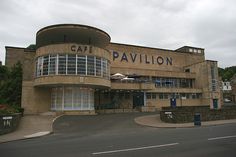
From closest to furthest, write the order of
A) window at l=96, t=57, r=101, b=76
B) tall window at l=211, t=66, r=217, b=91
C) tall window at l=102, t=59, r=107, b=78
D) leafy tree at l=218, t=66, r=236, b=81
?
window at l=96, t=57, r=101, b=76 → tall window at l=102, t=59, r=107, b=78 → tall window at l=211, t=66, r=217, b=91 → leafy tree at l=218, t=66, r=236, b=81

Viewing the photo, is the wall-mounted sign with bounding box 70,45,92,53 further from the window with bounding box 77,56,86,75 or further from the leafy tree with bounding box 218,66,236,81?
the leafy tree with bounding box 218,66,236,81

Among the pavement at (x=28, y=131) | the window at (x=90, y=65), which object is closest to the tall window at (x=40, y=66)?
the window at (x=90, y=65)

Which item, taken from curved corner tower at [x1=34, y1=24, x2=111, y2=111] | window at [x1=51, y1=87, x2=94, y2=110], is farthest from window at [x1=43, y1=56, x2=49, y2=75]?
window at [x1=51, y1=87, x2=94, y2=110]

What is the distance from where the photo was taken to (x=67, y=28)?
100ft

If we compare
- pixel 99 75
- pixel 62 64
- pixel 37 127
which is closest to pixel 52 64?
pixel 62 64

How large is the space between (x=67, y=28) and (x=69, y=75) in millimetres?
6465

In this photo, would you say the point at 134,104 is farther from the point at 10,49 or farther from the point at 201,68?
the point at 10,49

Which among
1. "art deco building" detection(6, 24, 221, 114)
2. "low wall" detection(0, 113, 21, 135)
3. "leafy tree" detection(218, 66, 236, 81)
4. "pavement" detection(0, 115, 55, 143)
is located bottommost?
"pavement" detection(0, 115, 55, 143)

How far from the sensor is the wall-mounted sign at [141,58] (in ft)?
150

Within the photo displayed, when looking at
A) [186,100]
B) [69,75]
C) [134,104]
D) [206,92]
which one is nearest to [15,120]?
[69,75]

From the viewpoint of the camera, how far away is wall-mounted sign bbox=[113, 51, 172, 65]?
150 feet

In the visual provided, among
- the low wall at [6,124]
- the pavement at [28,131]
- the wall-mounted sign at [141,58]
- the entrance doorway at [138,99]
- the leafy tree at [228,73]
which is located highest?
the leafy tree at [228,73]

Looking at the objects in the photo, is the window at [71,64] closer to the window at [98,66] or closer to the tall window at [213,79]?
the window at [98,66]

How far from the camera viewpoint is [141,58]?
47.9m
